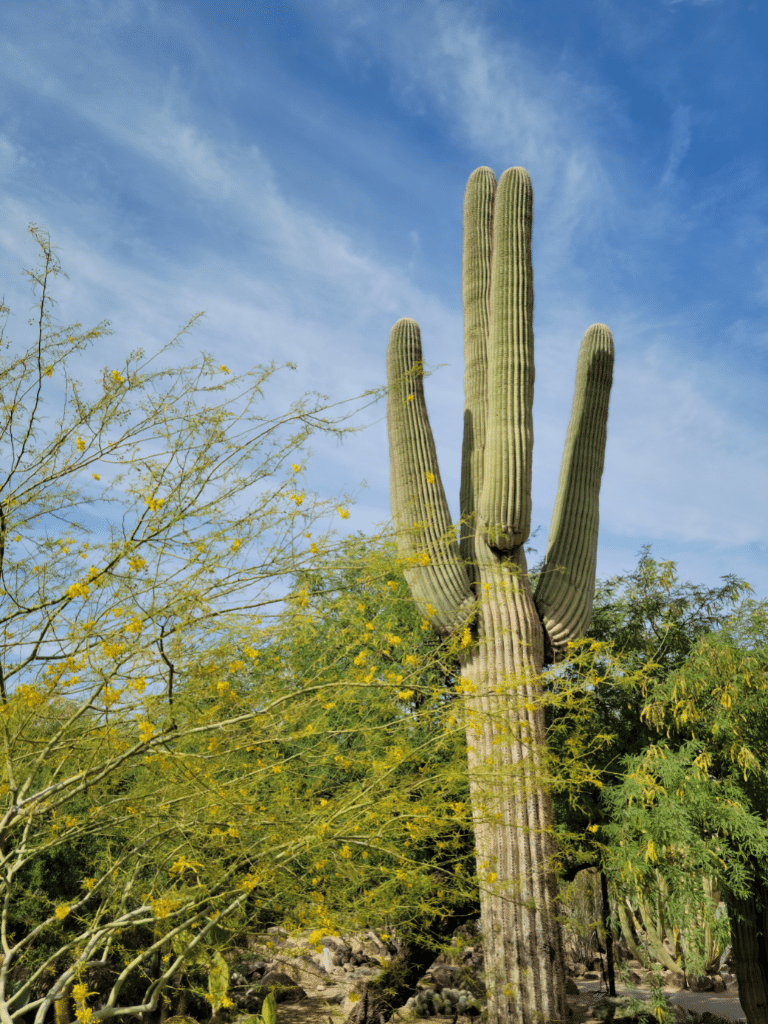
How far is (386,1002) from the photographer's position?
747cm

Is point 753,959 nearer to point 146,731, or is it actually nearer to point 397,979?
point 397,979

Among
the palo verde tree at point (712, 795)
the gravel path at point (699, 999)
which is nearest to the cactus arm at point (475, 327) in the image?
the palo verde tree at point (712, 795)

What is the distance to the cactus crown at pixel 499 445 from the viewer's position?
6602 mm

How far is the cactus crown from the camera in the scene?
6.60 meters

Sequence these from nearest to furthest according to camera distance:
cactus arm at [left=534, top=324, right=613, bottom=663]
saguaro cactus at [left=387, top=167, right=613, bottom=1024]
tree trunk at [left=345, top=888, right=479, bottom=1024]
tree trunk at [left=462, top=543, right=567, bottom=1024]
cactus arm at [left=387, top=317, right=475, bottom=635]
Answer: tree trunk at [left=462, top=543, right=567, bottom=1024] → saguaro cactus at [left=387, top=167, right=613, bottom=1024] → cactus arm at [left=387, top=317, right=475, bottom=635] → cactus arm at [left=534, top=324, right=613, bottom=663] → tree trunk at [left=345, top=888, right=479, bottom=1024]

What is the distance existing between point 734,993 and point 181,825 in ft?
45.2

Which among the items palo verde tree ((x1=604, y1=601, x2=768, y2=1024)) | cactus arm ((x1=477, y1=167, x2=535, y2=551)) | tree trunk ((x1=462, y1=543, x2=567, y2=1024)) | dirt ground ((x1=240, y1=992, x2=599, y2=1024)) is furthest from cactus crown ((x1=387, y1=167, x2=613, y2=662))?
dirt ground ((x1=240, y1=992, x2=599, y2=1024))

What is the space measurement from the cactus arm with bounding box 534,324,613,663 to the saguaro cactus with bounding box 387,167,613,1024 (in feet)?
0.04

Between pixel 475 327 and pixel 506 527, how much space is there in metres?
2.51

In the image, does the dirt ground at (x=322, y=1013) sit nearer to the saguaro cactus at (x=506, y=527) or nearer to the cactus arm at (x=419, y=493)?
the saguaro cactus at (x=506, y=527)

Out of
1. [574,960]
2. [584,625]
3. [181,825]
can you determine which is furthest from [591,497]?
[574,960]

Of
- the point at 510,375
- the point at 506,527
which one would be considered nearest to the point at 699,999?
the point at 506,527

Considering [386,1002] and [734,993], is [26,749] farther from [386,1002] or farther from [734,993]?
[734,993]

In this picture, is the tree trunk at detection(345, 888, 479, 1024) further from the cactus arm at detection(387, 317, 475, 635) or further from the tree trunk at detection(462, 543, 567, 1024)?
the cactus arm at detection(387, 317, 475, 635)
